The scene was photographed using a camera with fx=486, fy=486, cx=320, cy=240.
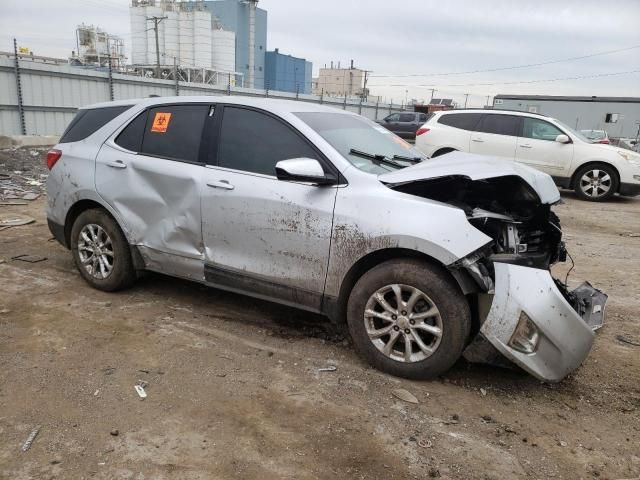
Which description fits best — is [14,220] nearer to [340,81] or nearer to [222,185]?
[222,185]

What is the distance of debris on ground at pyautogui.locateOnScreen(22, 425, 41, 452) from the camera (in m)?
2.46

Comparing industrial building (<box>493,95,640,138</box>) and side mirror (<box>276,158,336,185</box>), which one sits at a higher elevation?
industrial building (<box>493,95,640,138</box>)

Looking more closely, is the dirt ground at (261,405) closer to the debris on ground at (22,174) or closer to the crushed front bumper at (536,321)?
the crushed front bumper at (536,321)

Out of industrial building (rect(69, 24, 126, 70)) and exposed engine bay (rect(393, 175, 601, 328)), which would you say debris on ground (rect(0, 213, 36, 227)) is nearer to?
exposed engine bay (rect(393, 175, 601, 328))

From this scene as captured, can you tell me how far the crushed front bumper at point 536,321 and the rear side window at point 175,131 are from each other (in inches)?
96.9

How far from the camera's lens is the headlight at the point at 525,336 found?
280 centimetres

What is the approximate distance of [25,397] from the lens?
288 cm

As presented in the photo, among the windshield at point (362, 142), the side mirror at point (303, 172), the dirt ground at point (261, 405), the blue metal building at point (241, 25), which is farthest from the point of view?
the blue metal building at point (241, 25)

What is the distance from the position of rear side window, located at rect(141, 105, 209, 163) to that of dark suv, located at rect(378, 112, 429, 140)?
73.2ft

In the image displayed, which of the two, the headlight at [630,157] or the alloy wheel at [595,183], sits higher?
the headlight at [630,157]

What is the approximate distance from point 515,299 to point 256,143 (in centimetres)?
209

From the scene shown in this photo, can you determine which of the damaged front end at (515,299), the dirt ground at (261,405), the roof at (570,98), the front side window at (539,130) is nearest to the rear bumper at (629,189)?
the front side window at (539,130)

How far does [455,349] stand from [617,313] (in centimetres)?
232

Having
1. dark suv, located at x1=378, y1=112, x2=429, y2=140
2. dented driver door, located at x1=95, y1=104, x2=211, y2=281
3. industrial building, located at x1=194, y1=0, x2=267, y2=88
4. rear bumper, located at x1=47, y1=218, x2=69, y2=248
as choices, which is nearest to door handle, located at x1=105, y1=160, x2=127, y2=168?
dented driver door, located at x1=95, y1=104, x2=211, y2=281
